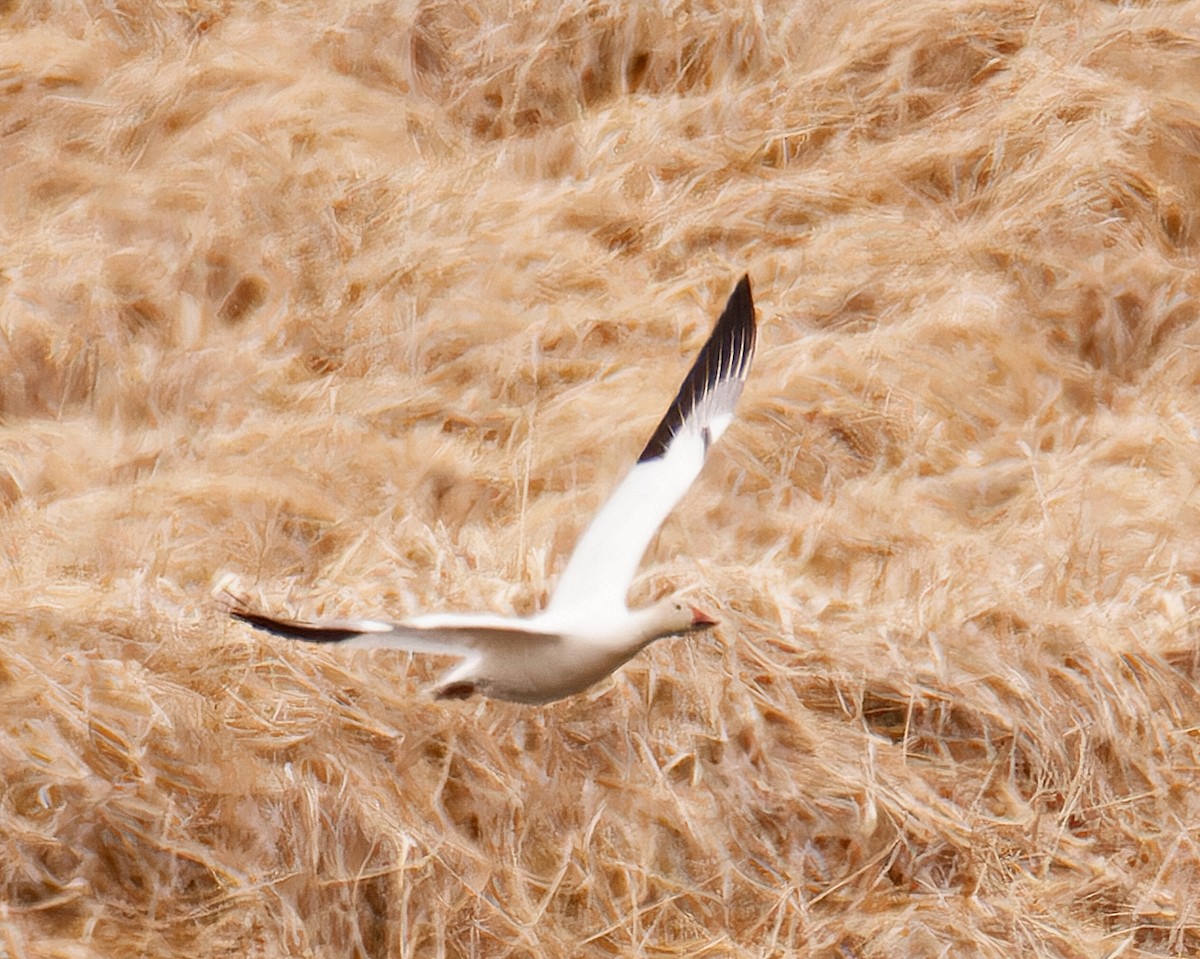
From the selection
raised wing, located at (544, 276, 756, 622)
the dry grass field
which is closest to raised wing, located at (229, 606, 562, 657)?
raised wing, located at (544, 276, 756, 622)

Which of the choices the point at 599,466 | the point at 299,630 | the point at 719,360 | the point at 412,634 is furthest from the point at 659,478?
the point at 599,466

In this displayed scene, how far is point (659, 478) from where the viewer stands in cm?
223

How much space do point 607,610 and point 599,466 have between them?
3.87 feet

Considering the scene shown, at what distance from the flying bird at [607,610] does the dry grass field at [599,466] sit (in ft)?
1.82

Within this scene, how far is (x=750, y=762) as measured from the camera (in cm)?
267

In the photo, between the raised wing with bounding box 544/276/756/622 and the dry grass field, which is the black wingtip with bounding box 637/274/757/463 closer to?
the raised wing with bounding box 544/276/756/622

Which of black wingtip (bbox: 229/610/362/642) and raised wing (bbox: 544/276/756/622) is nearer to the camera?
black wingtip (bbox: 229/610/362/642)

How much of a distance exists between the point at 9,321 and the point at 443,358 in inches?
41.3

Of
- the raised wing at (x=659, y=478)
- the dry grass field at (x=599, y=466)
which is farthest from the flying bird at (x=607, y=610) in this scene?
the dry grass field at (x=599, y=466)

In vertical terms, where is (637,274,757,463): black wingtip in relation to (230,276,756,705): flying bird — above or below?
above

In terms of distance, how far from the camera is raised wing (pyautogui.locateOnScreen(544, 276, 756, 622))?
212 centimetres

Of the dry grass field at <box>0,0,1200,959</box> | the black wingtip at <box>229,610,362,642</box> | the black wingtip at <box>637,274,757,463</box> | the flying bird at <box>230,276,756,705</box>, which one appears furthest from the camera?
the dry grass field at <box>0,0,1200,959</box>

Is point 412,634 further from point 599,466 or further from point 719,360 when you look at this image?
point 599,466

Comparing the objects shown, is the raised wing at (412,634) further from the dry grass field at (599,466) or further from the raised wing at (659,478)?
the dry grass field at (599,466)
